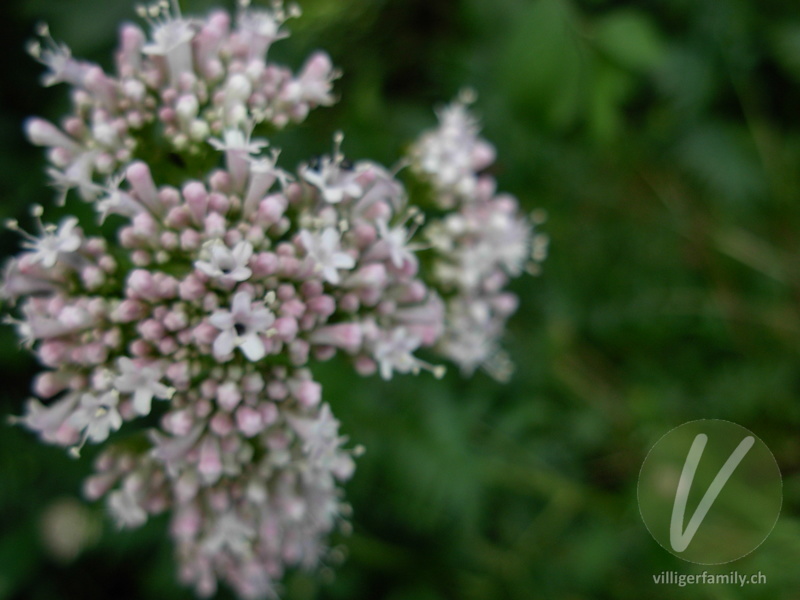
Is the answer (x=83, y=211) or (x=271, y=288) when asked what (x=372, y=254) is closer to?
(x=271, y=288)

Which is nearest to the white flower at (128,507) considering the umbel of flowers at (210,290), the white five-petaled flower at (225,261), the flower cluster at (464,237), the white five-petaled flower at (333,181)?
the umbel of flowers at (210,290)

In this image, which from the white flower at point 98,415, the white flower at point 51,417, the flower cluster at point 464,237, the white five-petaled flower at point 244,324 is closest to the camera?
the white five-petaled flower at point 244,324

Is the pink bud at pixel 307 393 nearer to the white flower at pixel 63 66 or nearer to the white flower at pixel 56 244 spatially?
the white flower at pixel 56 244

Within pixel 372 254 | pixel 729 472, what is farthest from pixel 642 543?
pixel 372 254

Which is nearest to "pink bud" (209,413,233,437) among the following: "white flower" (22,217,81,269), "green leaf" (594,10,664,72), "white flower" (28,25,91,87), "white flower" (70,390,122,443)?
"white flower" (70,390,122,443)

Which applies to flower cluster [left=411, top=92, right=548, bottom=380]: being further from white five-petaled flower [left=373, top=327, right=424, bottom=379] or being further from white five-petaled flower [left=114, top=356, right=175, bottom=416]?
white five-petaled flower [left=114, top=356, right=175, bottom=416]

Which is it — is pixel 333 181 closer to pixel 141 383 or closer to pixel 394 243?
pixel 394 243

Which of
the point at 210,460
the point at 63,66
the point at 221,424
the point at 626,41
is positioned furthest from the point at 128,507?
the point at 626,41
